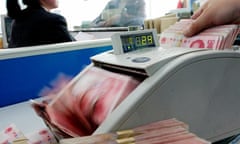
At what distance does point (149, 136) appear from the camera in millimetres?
499

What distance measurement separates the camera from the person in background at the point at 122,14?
3066 millimetres

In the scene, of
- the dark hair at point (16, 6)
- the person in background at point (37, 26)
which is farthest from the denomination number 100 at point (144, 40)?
the dark hair at point (16, 6)

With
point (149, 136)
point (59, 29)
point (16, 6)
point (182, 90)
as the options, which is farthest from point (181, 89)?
point (16, 6)

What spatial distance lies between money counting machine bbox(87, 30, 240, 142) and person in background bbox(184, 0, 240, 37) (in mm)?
155

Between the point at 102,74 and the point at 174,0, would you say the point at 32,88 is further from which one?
the point at 174,0

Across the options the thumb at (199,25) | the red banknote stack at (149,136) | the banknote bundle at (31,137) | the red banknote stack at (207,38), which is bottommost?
the banknote bundle at (31,137)

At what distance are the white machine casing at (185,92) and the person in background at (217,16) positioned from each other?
0.16 meters

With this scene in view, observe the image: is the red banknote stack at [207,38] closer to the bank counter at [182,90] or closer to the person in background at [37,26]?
the bank counter at [182,90]

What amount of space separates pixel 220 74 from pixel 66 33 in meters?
1.47

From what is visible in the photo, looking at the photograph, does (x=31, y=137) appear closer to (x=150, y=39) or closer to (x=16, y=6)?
(x=150, y=39)

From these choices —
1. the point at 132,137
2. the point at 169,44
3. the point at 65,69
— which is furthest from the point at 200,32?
the point at 65,69

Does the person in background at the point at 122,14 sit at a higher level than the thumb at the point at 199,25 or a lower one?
higher

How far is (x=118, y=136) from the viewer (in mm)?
498

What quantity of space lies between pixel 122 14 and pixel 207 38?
2.60m
